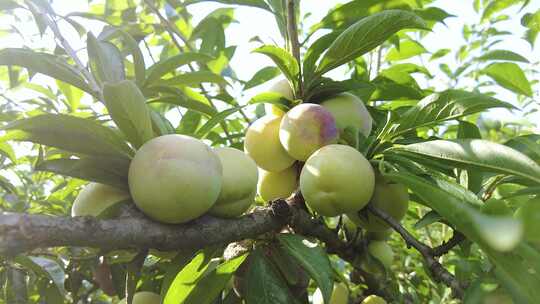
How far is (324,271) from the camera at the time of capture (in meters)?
0.81

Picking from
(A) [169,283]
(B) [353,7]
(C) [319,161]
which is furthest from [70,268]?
(B) [353,7]

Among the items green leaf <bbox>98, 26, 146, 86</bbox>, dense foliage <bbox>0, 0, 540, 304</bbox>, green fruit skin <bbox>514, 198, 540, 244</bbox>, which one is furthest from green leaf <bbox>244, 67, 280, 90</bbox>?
green fruit skin <bbox>514, 198, 540, 244</bbox>

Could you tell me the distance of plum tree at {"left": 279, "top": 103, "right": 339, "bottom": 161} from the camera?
3.51 ft

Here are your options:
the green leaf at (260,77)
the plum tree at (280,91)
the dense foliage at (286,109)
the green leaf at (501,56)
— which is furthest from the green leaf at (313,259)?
the green leaf at (501,56)

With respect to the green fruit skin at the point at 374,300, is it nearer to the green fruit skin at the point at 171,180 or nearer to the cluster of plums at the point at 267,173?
the cluster of plums at the point at 267,173

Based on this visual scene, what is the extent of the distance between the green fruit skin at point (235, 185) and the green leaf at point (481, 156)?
0.32 metres

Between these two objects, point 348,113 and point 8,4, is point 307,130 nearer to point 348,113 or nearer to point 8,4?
point 348,113

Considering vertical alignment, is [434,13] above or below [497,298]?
A: above

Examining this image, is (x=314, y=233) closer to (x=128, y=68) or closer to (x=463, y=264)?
(x=463, y=264)

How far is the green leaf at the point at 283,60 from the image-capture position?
1.11 meters

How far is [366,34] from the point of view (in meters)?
1.06

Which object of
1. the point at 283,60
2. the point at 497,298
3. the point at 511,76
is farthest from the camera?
the point at 511,76

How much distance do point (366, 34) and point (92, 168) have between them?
2.18 ft

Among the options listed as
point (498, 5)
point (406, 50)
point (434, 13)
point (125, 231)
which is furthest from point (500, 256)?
point (498, 5)
